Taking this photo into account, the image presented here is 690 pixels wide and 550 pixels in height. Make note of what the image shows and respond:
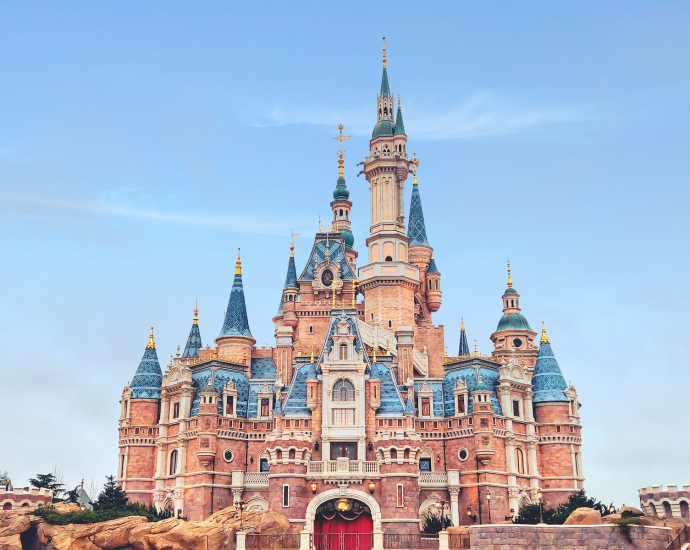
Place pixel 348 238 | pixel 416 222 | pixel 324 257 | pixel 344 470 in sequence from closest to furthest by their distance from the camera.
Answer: pixel 344 470 → pixel 324 257 → pixel 416 222 → pixel 348 238

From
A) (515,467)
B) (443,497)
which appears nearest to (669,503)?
(515,467)

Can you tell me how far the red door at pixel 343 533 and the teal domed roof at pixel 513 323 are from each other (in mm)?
36830

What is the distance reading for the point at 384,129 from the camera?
306ft

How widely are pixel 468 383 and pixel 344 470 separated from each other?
1481cm

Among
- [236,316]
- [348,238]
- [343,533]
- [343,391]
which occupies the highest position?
[348,238]

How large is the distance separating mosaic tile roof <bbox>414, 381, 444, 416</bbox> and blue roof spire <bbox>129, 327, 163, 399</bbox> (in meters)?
23.5

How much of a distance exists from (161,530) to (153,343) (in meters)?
25.3

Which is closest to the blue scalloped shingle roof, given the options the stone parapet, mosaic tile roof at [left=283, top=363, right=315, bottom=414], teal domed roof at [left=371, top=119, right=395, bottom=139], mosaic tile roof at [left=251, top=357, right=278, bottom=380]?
mosaic tile roof at [left=283, top=363, right=315, bottom=414]

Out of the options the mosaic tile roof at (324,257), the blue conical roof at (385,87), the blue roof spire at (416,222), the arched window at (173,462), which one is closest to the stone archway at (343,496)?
the arched window at (173,462)

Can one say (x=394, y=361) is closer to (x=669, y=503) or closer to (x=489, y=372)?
(x=489, y=372)

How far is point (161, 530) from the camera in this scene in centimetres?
5953

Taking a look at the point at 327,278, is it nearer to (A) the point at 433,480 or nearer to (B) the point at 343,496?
(A) the point at 433,480

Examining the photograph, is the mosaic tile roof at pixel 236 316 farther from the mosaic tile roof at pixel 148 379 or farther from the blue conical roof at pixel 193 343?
the mosaic tile roof at pixel 148 379

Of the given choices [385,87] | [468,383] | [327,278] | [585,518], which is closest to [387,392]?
[468,383]
